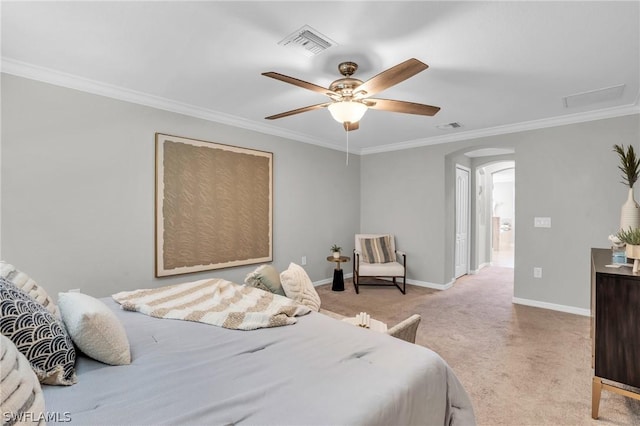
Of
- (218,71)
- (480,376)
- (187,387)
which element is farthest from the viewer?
(218,71)

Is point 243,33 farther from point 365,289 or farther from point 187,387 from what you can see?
point 365,289

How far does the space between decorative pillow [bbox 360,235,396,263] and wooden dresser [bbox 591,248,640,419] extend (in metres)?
3.41

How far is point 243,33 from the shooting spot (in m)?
2.11

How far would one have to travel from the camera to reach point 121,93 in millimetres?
3125

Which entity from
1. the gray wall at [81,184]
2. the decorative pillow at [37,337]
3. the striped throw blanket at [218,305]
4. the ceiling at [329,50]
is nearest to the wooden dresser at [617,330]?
the ceiling at [329,50]

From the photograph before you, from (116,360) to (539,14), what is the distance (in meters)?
2.90

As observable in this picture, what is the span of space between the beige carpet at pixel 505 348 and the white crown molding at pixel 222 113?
7.86 feet

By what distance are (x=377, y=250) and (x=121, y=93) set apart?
4103 millimetres

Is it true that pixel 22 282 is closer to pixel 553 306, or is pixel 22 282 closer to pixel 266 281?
pixel 266 281

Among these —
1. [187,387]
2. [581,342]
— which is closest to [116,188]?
[187,387]

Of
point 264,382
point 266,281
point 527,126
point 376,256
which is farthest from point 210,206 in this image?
point 527,126

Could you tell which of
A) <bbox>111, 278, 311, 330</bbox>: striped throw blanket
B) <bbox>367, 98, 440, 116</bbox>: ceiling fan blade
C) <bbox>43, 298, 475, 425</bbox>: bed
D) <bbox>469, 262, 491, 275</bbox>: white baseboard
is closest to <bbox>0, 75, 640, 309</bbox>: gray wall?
<bbox>111, 278, 311, 330</bbox>: striped throw blanket

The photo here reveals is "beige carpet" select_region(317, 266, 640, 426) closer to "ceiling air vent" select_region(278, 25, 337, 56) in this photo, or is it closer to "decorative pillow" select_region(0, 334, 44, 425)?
"decorative pillow" select_region(0, 334, 44, 425)

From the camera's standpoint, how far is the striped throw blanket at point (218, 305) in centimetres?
176
